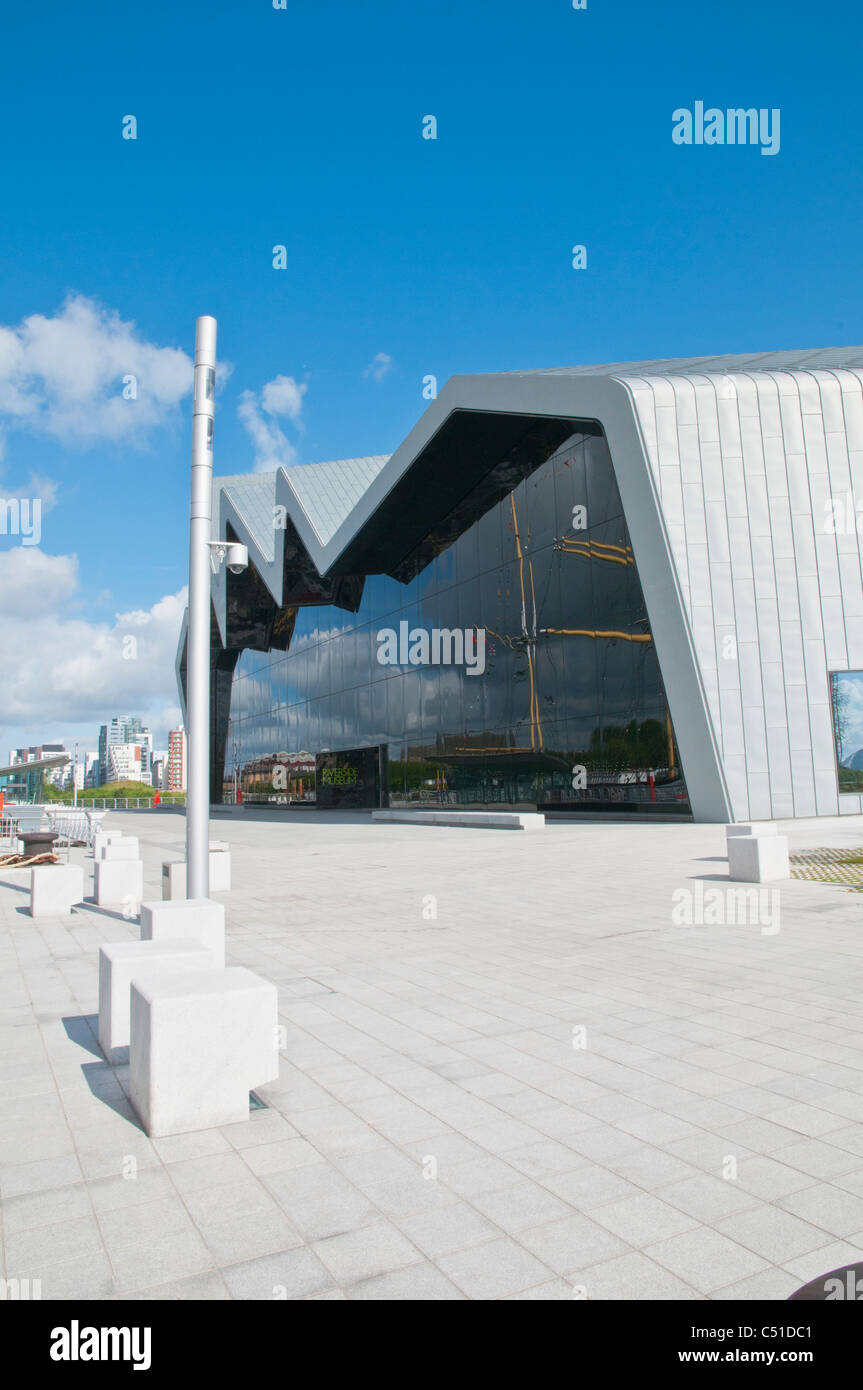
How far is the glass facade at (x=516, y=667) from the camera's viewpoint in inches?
912

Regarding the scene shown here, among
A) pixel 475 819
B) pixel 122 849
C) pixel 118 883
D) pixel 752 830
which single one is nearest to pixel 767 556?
pixel 752 830

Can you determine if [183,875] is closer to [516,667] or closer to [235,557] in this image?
[235,557]

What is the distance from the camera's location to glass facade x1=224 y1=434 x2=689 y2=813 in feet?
76.0

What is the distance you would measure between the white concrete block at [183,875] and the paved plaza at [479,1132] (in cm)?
167

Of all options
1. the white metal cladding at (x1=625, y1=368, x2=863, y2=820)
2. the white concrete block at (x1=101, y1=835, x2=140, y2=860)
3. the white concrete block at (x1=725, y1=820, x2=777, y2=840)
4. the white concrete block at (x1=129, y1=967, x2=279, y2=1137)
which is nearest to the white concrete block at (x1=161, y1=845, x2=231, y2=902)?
the white concrete block at (x1=101, y1=835, x2=140, y2=860)

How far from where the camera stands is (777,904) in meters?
10.2

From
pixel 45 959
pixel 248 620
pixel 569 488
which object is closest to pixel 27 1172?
pixel 45 959

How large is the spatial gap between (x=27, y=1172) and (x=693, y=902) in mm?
8206

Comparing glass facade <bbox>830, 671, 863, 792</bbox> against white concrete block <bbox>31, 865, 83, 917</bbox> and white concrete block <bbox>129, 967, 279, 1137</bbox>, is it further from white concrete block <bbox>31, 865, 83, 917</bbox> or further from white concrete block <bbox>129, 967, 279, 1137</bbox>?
white concrete block <bbox>129, 967, 279, 1137</bbox>

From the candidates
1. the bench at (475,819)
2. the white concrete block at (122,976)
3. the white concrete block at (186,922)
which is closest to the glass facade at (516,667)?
the bench at (475,819)

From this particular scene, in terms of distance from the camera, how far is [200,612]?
8.80 meters

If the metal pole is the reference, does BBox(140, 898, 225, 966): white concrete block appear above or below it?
below

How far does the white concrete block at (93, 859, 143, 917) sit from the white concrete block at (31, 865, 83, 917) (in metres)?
0.57
